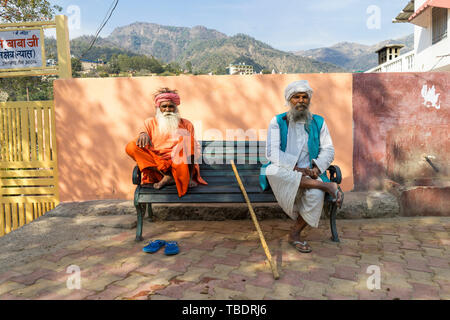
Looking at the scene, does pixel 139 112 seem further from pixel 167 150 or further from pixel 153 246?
pixel 153 246

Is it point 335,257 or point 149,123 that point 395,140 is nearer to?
point 335,257

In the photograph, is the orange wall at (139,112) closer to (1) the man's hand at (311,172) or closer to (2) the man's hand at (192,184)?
(2) the man's hand at (192,184)

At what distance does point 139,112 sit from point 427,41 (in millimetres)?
14557

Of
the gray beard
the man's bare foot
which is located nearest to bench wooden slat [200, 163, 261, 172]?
the man's bare foot

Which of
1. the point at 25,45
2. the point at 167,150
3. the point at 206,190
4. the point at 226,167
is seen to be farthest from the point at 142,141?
the point at 25,45

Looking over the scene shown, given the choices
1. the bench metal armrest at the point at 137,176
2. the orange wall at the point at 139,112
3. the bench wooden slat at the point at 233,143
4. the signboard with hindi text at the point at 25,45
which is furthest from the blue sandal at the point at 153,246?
the signboard with hindi text at the point at 25,45

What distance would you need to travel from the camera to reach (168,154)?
3.62 metres

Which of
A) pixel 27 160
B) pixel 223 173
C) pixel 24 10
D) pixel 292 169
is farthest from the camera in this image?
pixel 24 10

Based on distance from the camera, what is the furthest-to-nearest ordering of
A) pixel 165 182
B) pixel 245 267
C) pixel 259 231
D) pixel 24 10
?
pixel 24 10
pixel 165 182
pixel 259 231
pixel 245 267

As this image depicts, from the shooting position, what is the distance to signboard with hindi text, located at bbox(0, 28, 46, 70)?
514 cm

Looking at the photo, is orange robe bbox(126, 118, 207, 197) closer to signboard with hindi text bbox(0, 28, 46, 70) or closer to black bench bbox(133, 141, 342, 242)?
black bench bbox(133, 141, 342, 242)

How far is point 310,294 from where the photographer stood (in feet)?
7.54

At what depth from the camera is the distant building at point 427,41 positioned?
40.2ft

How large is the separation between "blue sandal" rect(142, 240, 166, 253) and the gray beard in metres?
1.84
